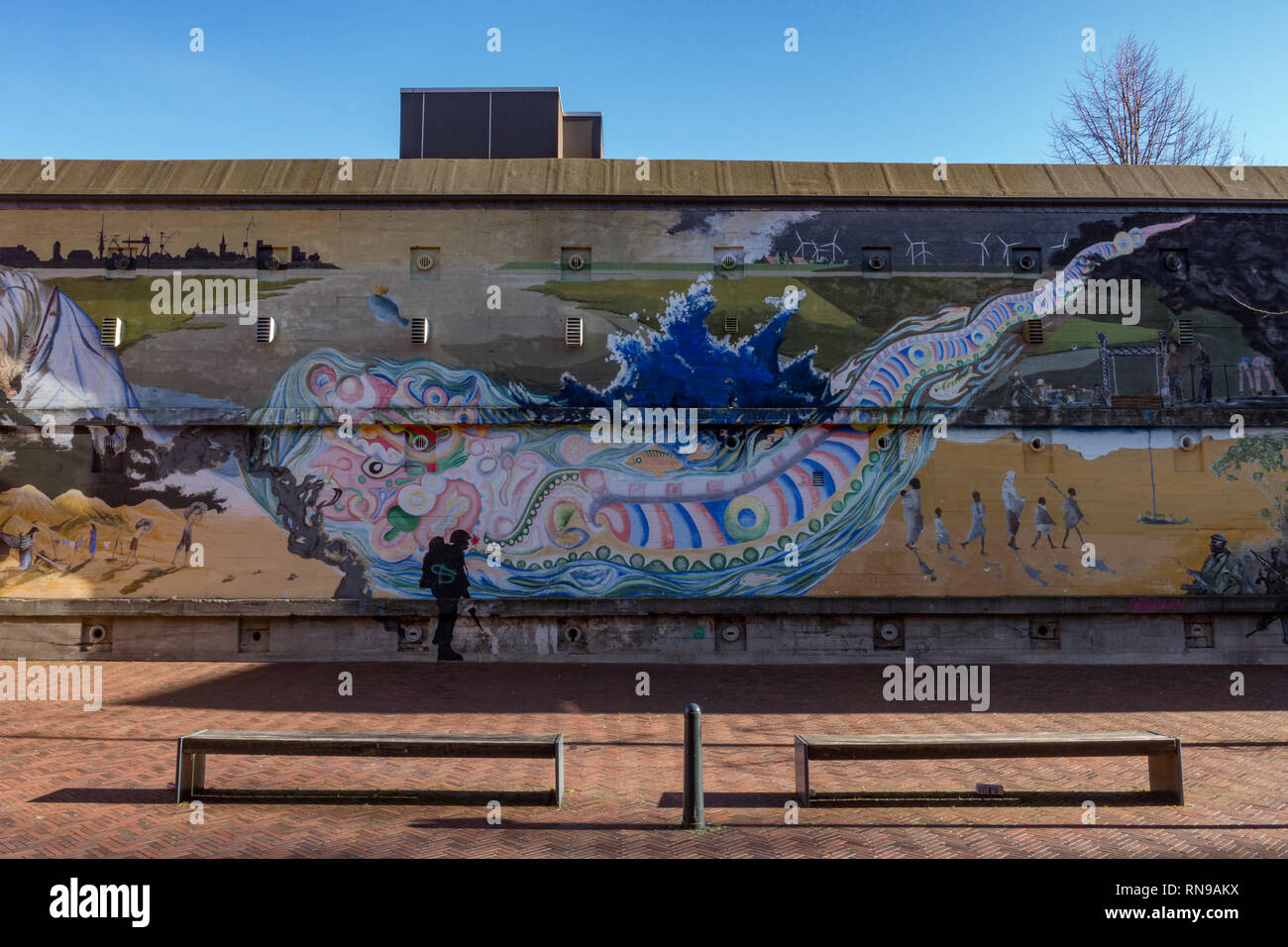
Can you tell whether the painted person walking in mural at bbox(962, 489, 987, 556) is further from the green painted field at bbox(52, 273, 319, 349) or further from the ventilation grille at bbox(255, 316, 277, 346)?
the ventilation grille at bbox(255, 316, 277, 346)

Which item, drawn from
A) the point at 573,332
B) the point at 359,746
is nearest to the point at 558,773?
the point at 359,746

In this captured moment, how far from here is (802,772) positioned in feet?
23.2

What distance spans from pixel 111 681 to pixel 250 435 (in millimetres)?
4509

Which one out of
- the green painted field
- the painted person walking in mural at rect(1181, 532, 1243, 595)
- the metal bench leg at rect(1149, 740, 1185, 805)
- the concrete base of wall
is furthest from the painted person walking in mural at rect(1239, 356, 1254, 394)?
the green painted field

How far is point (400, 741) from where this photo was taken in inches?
275

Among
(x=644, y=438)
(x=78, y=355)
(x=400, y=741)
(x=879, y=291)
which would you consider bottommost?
(x=400, y=741)

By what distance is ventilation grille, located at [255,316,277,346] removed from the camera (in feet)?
49.3

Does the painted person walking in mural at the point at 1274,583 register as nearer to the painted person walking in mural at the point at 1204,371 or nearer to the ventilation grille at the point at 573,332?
the painted person walking in mural at the point at 1204,371

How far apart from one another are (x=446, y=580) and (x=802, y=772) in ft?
29.8

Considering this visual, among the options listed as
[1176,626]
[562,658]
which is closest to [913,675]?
[1176,626]

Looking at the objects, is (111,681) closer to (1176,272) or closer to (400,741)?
(400,741)

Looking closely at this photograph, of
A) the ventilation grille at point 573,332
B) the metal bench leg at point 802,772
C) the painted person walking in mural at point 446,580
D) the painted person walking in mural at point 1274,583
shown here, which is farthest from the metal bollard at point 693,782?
the painted person walking in mural at point 1274,583

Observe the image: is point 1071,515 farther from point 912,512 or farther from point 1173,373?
point 1173,373

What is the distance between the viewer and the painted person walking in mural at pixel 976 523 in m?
14.7
